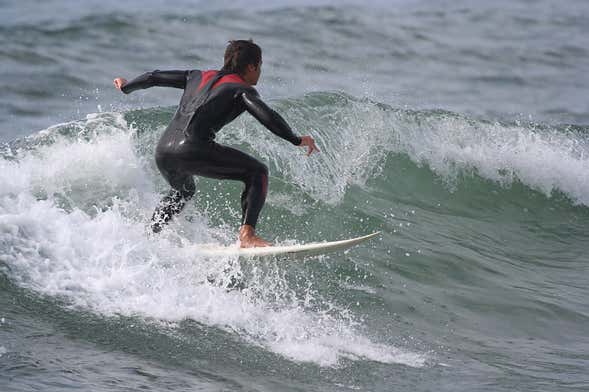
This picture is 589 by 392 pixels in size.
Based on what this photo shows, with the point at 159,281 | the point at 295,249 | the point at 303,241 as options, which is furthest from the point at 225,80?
the point at 303,241

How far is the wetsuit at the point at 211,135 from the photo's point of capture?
6484 mm

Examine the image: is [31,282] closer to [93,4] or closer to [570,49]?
[93,4]

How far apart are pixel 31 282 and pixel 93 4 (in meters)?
17.9

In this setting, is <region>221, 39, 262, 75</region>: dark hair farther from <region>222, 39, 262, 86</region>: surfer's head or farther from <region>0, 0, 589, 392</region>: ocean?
<region>0, 0, 589, 392</region>: ocean

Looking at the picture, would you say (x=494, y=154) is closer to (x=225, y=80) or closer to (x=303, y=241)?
(x=303, y=241)

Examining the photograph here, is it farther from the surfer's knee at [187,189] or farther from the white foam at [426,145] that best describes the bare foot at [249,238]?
the white foam at [426,145]

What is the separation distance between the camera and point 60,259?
22.6ft

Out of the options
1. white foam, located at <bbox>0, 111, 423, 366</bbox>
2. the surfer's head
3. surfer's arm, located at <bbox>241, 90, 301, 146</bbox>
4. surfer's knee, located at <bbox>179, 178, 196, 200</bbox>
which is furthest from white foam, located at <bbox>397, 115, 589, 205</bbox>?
surfer's arm, located at <bbox>241, 90, 301, 146</bbox>

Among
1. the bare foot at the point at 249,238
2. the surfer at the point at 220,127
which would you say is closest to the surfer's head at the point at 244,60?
the surfer at the point at 220,127

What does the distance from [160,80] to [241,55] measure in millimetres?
719

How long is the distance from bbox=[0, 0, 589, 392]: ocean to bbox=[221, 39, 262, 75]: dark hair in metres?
1.33

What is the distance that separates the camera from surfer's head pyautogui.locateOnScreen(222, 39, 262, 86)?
6562 mm

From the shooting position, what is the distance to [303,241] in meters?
9.09

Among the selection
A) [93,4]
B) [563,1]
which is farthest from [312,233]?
[563,1]
